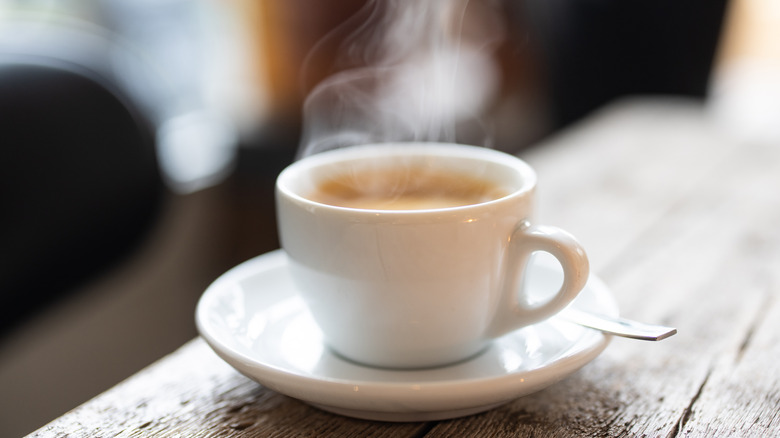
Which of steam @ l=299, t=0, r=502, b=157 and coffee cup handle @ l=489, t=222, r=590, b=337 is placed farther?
steam @ l=299, t=0, r=502, b=157

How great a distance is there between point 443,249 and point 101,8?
81.5 inches

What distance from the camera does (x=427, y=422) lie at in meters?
0.49

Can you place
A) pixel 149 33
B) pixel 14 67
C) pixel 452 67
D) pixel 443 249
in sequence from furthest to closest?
pixel 452 67, pixel 149 33, pixel 14 67, pixel 443 249

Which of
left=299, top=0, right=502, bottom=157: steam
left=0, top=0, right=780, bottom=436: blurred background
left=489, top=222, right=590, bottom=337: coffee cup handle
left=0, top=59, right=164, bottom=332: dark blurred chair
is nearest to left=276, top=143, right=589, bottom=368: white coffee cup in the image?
left=489, top=222, right=590, bottom=337: coffee cup handle

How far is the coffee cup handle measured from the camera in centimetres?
49

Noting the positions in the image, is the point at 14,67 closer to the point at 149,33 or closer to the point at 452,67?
the point at 149,33

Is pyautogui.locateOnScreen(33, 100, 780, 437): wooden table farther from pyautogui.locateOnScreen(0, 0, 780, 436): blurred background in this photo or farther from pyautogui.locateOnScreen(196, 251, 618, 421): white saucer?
pyautogui.locateOnScreen(0, 0, 780, 436): blurred background

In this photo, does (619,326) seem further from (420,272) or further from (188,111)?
(188,111)

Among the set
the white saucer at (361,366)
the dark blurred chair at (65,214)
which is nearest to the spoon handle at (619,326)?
the white saucer at (361,366)

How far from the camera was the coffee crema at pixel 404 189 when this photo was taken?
622 millimetres

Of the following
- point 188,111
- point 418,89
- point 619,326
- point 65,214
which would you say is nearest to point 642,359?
point 619,326

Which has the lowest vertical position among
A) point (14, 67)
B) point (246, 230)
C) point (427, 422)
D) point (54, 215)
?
point (246, 230)

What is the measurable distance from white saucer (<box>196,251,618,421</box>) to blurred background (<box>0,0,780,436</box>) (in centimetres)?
49

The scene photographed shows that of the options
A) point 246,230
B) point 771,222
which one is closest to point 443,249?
point 771,222
